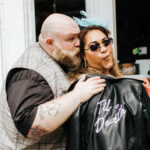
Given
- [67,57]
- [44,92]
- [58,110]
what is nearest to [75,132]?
[58,110]

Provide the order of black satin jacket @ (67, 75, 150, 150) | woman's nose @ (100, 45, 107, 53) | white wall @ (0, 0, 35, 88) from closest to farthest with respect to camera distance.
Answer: black satin jacket @ (67, 75, 150, 150) < woman's nose @ (100, 45, 107, 53) < white wall @ (0, 0, 35, 88)

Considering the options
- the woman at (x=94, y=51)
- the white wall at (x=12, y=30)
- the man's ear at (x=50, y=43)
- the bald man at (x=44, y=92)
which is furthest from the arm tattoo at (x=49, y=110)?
the white wall at (x=12, y=30)

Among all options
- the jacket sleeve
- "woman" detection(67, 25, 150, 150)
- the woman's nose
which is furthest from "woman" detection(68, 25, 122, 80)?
the jacket sleeve

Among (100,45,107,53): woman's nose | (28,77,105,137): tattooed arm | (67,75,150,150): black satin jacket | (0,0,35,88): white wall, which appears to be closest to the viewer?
(67,75,150,150): black satin jacket

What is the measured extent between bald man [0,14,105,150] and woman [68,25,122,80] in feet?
0.22

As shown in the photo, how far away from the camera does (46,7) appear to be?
2.72m

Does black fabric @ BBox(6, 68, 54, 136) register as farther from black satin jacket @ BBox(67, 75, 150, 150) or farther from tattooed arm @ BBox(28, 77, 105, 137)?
black satin jacket @ BBox(67, 75, 150, 150)

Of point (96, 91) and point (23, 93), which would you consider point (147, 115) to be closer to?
point (96, 91)

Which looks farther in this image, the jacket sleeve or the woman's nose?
the woman's nose

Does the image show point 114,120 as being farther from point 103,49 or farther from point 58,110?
point 103,49

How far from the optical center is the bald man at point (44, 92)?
3.82 feet

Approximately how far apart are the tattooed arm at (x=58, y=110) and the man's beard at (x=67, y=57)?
43 centimetres

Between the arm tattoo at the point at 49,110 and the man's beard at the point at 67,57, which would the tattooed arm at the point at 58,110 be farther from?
the man's beard at the point at 67,57

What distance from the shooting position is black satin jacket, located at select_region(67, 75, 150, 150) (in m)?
1.01
